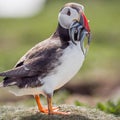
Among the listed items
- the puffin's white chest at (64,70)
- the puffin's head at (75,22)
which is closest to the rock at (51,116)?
the puffin's white chest at (64,70)

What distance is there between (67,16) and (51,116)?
119 cm

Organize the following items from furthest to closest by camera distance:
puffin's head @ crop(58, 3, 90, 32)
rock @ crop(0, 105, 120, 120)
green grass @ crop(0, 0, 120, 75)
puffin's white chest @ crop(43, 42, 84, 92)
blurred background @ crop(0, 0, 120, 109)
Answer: green grass @ crop(0, 0, 120, 75)
blurred background @ crop(0, 0, 120, 109)
rock @ crop(0, 105, 120, 120)
puffin's head @ crop(58, 3, 90, 32)
puffin's white chest @ crop(43, 42, 84, 92)

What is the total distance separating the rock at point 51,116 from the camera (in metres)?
9.46

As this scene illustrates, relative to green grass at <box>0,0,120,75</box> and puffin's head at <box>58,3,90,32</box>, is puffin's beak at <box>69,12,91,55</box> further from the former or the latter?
green grass at <box>0,0,120,75</box>

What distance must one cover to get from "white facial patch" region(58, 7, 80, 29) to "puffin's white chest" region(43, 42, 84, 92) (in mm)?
336

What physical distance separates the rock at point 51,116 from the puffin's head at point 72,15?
3.50ft

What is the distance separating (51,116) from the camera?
30.8ft

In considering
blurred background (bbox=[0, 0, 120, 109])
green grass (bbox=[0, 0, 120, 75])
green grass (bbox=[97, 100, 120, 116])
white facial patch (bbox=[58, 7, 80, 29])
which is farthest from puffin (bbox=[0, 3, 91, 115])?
green grass (bbox=[0, 0, 120, 75])

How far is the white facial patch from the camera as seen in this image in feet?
30.5

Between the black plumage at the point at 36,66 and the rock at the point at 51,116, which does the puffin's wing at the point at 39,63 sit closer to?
the black plumage at the point at 36,66

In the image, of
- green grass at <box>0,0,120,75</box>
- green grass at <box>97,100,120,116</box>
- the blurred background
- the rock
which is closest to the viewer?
the rock

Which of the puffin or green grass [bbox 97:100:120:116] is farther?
green grass [bbox 97:100:120:116]

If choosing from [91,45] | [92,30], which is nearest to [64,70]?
[91,45]

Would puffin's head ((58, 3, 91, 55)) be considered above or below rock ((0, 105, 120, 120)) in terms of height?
above
